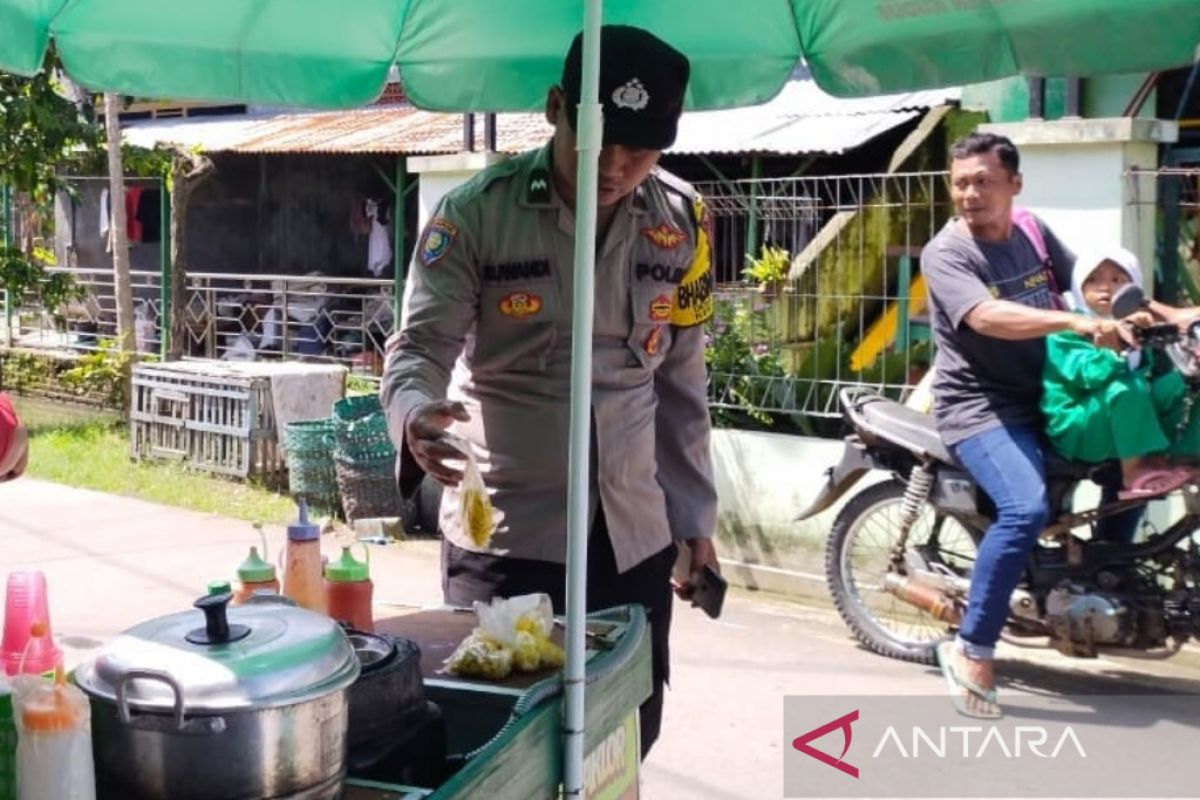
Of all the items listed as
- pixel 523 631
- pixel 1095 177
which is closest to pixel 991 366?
pixel 1095 177

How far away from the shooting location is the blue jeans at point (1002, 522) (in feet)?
15.5

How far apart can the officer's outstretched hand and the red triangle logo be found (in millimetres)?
2663

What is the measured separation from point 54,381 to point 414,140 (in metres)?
4.27

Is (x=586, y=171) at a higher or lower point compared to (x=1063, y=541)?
higher

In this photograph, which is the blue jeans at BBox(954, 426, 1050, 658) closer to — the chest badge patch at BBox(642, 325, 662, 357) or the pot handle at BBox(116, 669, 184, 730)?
the chest badge patch at BBox(642, 325, 662, 357)

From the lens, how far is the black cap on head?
2622mm

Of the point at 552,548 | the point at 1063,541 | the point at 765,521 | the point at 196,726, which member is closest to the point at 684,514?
the point at 552,548

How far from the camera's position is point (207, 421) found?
947 centimetres

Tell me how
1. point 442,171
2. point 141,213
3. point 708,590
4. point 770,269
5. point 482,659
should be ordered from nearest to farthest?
point 482,659, point 708,590, point 770,269, point 442,171, point 141,213

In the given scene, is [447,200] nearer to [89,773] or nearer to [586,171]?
[586,171]

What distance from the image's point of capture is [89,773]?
5.57 feet

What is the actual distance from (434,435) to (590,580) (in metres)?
0.72

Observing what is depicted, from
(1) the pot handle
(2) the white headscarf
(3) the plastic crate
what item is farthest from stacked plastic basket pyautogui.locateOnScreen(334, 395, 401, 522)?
(1) the pot handle

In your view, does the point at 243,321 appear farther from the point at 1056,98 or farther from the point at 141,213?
the point at 1056,98
